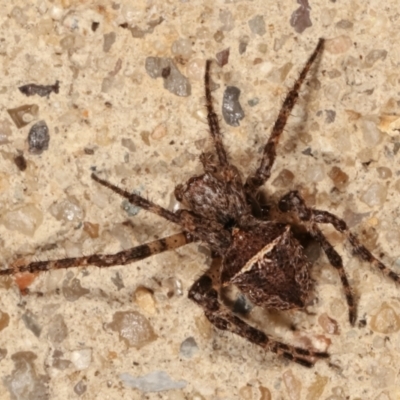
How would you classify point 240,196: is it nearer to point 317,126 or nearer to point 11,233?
point 317,126

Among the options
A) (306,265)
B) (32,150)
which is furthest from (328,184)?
(32,150)

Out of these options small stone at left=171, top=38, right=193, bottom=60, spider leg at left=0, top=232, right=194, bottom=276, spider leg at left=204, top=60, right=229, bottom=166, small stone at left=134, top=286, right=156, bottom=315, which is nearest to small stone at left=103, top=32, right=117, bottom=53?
small stone at left=171, top=38, right=193, bottom=60

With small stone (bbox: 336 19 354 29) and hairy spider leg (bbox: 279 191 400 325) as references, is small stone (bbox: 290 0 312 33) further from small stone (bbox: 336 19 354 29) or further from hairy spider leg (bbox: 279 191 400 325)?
hairy spider leg (bbox: 279 191 400 325)

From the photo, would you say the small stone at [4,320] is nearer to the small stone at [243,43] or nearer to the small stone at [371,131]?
the small stone at [243,43]

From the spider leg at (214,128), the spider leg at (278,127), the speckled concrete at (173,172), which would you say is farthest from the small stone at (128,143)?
the spider leg at (278,127)

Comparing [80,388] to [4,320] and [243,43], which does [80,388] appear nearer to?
[4,320]

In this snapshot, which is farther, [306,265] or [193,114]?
[193,114]
